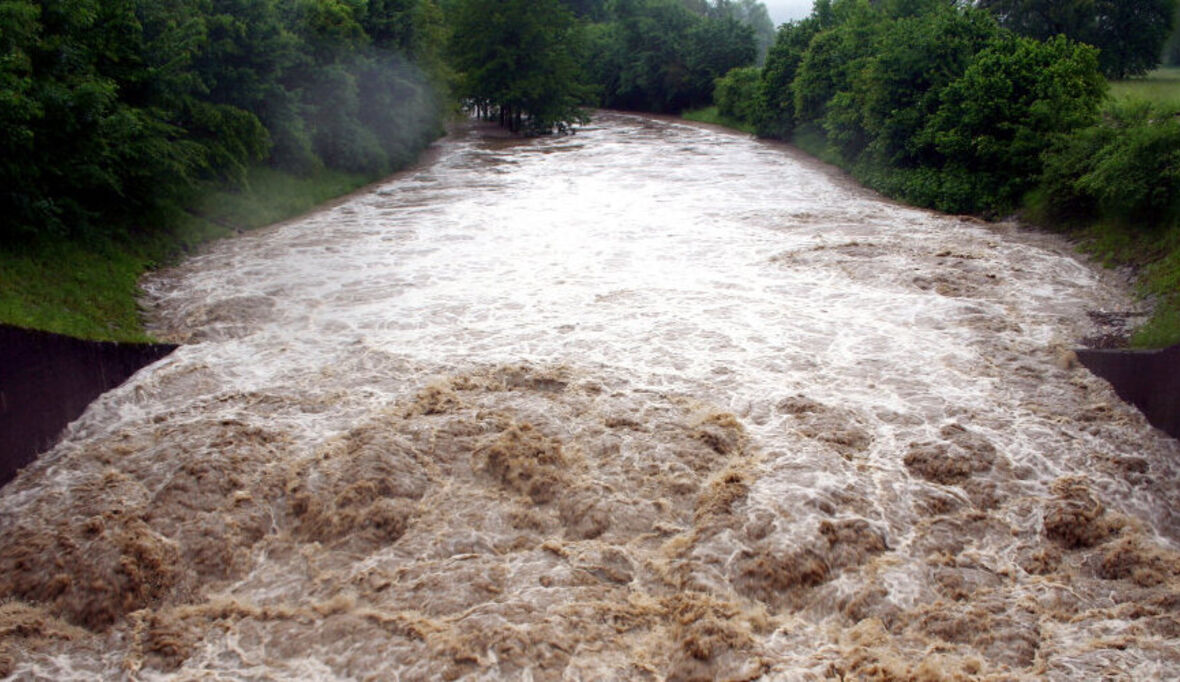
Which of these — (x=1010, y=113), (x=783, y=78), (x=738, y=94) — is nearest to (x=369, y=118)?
(x=783, y=78)

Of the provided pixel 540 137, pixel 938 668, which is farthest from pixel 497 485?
pixel 540 137

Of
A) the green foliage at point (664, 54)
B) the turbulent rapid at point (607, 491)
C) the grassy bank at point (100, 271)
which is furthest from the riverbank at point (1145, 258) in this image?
the green foliage at point (664, 54)

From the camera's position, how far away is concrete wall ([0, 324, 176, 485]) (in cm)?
853

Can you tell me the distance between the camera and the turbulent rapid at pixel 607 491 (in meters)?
6.32

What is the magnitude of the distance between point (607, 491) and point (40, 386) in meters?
6.10

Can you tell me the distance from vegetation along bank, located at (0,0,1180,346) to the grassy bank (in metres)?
0.04

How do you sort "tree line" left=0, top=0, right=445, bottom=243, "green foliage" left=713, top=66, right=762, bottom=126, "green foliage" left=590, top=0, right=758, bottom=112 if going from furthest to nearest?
"green foliage" left=590, top=0, right=758, bottom=112 < "green foliage" left=713, top=66, right=762, bottom=126 < "tree line" left=0, top=0, right=445, bottom=243

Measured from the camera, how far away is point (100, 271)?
13258 millimetres

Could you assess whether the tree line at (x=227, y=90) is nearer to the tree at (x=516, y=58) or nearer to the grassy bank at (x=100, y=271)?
the tree at (x=516, y=58)

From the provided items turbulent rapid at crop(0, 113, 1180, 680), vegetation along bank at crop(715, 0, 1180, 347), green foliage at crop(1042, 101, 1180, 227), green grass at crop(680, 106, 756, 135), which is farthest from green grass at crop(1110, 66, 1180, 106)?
green grass at crop(680, 106, 756, 135)

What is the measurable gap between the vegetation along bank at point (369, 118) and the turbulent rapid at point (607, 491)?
1.79 metres

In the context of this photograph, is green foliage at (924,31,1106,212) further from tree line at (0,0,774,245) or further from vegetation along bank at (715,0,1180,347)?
tree line at (0,0,774,245)

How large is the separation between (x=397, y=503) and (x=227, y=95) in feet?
50.3

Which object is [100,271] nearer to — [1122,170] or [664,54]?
[1122,170]
